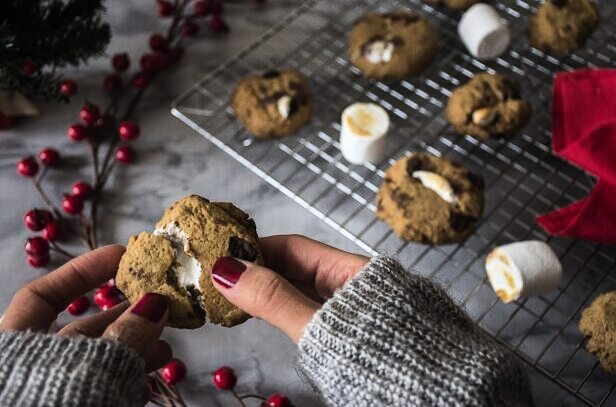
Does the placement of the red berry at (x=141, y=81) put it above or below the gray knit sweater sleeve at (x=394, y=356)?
below

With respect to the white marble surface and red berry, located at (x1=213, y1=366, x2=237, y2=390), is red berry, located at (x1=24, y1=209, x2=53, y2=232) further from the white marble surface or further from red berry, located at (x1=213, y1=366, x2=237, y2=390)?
red berry, located at (x1=213, y1=366, x2=237, y2=390)

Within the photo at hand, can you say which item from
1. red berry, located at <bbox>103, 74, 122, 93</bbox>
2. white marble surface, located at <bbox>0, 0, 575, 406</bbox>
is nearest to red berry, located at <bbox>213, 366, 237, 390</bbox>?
white marble surface, located at <bbox>0, 0, 575, 406</bbox>

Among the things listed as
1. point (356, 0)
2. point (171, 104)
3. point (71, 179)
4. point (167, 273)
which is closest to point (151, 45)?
point (171, 104)

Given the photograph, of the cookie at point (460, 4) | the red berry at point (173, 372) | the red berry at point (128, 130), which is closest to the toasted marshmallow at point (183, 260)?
the red berry at point (173, 372)

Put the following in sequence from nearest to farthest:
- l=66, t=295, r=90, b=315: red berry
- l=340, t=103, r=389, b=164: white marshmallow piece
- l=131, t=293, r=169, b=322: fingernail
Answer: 1. l=131, t=293, r=169, b=322: fingernail
2. l=66, t=295, r=90, b=315: red berry
3. l=340, t=103, r=389, b=164: white marshmallow piece

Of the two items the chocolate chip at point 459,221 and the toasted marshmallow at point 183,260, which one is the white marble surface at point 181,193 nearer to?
the chocolate chip at point 459,221

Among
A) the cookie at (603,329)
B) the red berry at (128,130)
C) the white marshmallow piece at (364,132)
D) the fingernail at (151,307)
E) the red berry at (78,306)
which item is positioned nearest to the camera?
the fingernail at (151,307)

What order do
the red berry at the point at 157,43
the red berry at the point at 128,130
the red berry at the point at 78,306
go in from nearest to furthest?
the red berry at the point at 78,306, the red berry at the point at 128,130, the red berry at the point at 157,43
